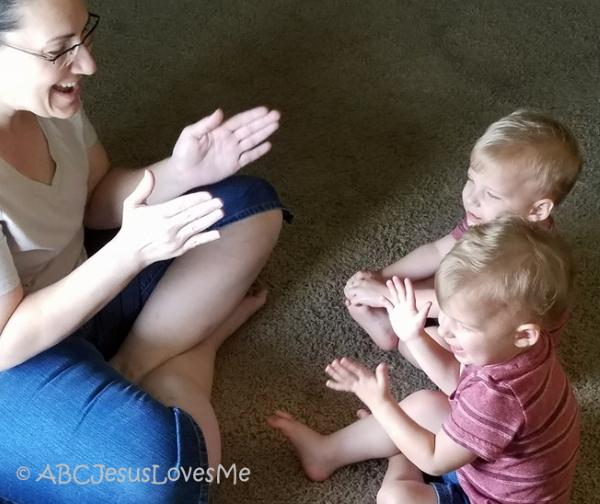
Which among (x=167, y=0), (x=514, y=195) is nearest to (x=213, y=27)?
(x=167, y=0)

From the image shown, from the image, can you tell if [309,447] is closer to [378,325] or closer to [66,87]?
[378,325]

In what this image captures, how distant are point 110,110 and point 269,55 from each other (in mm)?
392

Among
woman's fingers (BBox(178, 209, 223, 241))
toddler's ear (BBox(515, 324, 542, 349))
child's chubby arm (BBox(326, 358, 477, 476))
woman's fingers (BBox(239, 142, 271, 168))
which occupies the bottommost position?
child's chubby arm (BBox(326, 358, 477, 476))

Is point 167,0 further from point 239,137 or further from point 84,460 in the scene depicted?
point 84,460

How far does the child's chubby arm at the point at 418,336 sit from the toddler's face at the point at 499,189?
0.76 feet

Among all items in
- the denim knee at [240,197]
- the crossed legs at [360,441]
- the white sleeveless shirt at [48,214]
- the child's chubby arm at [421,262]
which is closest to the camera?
the white sleeveless shirt at [48,214]

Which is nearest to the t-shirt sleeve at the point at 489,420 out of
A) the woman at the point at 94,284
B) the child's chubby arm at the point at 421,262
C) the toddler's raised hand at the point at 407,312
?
the toddler's raised hand at the point at 407,312

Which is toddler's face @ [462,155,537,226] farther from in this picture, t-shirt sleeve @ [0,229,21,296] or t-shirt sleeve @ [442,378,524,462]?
t-shirt sleeve @ [0,229,21,296]

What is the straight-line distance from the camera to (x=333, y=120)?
1584 millimetres

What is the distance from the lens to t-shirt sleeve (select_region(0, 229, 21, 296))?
841 millimetres

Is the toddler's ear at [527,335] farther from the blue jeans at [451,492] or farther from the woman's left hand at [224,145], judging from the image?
the woman's left hand at [224,145]

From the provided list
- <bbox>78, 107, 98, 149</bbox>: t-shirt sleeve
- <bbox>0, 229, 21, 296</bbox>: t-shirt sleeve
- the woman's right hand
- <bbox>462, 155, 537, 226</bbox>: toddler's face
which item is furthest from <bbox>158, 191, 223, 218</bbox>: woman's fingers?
<bbox>462, 155, 537, 226</bbox>: toddler's face

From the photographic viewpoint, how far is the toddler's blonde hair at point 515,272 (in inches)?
30.5

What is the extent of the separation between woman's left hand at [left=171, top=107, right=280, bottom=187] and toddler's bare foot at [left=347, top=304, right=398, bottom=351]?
32 cm
